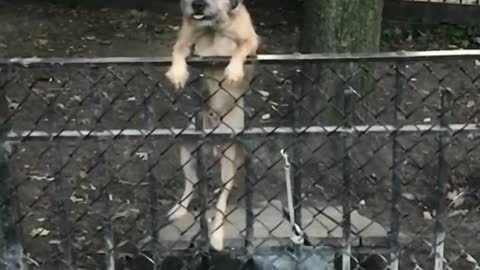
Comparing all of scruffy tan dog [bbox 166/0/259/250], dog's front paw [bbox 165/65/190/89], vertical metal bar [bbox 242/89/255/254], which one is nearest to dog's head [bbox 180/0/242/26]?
scruffy tan dog [bbox 166/0/259/250]

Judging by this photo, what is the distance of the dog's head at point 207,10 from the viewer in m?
4.68

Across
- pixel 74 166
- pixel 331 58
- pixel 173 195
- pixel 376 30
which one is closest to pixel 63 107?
pixel 74 166

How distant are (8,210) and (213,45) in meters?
1.39

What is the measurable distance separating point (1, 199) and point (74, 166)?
6.96 feet

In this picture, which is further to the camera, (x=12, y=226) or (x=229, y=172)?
(x=229, y=172)

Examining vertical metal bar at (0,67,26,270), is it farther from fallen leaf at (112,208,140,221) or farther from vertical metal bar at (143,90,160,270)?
fallen leaf at (112,208,140,221)

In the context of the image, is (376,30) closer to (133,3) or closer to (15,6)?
(133,3)

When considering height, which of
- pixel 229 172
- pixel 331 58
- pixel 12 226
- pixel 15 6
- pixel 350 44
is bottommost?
pixel 12 226

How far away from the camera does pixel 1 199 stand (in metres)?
4.09

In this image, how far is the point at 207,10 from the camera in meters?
4.69

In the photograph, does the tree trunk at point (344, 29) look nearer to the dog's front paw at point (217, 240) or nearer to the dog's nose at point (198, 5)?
the dog's nose at point (198, 5)

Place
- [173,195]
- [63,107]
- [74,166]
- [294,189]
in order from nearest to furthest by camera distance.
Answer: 1. [294,189]
2. [173,195]
3. [74,166]
4. [63,107]

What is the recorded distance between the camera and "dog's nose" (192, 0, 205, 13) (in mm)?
4676

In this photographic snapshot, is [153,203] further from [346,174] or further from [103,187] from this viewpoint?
[346,174]
